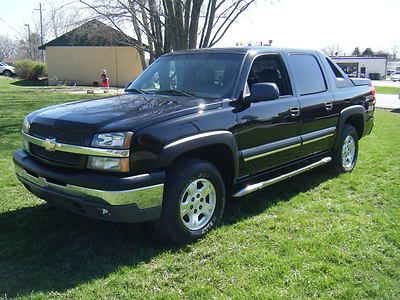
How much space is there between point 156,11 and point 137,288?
15237mm

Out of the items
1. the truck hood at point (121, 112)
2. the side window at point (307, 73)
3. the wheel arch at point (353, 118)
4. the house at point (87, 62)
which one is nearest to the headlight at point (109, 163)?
the truck hood at point (121, 112)

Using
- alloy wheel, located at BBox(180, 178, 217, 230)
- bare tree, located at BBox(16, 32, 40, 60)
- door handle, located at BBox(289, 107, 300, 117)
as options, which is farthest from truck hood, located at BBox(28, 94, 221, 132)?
bare tree, located at BBox(16, 32, 40, 60)

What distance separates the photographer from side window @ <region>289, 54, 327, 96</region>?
542cm

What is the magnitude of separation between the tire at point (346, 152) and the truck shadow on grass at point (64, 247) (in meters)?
1.91

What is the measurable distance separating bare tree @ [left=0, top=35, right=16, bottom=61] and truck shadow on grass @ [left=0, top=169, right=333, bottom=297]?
106885mm

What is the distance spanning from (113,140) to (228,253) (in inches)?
56.8

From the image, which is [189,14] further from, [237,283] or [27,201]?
[237,283]

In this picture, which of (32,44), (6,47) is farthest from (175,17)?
(6,47)

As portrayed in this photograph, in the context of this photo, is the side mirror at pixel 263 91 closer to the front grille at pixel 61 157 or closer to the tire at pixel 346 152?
the front grille at pixel 61 157

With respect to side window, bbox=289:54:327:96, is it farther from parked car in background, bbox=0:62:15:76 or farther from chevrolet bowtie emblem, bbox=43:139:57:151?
parked car in background, bbox=0:62:15:76

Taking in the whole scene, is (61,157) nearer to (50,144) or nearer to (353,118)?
(50,144)

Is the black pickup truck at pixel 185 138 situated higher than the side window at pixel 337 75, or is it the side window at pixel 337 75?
the side window at pixel 337 75

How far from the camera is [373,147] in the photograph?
8906mm

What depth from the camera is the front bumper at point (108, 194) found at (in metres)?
3.45
